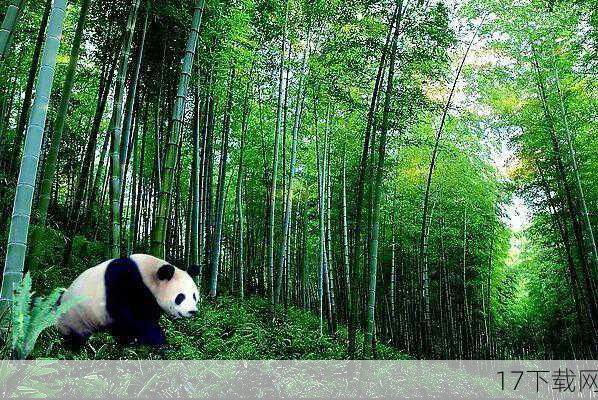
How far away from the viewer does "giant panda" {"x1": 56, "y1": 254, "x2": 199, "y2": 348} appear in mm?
2361

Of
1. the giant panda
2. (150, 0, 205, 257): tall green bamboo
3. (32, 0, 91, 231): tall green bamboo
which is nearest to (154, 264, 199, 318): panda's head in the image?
the giant panda

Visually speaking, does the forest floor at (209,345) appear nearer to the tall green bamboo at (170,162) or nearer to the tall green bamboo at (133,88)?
the tall green bamboo at (170,162)

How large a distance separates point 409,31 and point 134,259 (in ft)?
12.5

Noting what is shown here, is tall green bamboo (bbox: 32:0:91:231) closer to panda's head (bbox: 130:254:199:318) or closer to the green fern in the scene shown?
panda's head (bbox: 130:254:199:318)

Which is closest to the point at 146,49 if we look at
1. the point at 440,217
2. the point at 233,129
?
→ the point at 233,129

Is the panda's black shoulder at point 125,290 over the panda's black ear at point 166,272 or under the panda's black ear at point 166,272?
under

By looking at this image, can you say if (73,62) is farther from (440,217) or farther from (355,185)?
(440,217)

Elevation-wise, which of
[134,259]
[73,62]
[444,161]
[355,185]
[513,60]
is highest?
[513,60]

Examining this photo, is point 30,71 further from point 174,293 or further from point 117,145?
point 174,293

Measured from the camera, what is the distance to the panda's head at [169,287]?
236 cm

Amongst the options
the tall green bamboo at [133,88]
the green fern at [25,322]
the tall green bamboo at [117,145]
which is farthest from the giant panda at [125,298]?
the tall green bamboo at [133,88]

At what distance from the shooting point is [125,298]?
240cm

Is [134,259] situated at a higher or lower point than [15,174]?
lower

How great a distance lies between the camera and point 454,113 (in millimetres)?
8406
